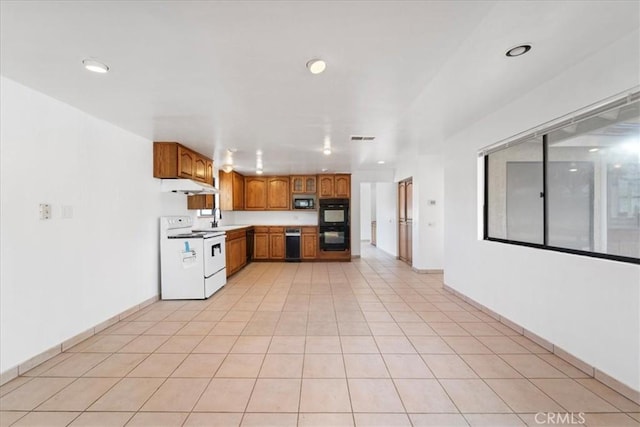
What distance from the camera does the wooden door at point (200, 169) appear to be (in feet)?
15.2

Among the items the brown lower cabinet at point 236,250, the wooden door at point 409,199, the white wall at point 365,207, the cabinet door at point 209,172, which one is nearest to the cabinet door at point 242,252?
the brown lower cabinet at point 236,250

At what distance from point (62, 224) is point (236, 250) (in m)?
3.29

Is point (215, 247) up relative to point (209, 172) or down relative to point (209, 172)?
down

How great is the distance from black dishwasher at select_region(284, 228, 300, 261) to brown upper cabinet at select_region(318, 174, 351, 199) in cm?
117

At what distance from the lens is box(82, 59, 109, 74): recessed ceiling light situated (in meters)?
1.91

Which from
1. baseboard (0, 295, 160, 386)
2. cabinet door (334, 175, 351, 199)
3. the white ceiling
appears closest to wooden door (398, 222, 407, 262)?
cabinet door (334, 175, 351, 199)

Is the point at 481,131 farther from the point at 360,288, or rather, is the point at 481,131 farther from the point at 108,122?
the point at 108,122

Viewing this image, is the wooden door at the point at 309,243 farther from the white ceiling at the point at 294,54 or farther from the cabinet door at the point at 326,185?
the white ceiling at the point at 294,54

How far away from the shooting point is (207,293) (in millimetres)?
4086

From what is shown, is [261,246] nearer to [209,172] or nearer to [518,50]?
[209,172]

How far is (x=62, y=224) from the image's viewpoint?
8.47 feet

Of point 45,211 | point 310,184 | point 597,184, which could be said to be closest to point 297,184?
point 310,184

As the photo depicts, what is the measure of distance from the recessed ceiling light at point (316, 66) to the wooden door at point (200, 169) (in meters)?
3.28

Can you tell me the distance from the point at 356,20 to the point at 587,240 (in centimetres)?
240
